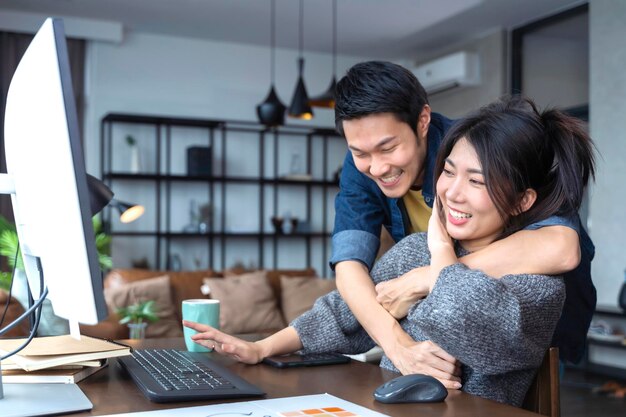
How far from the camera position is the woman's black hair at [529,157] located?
1.20 m

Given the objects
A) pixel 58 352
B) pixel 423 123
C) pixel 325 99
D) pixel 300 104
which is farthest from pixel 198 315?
pixel 325 99

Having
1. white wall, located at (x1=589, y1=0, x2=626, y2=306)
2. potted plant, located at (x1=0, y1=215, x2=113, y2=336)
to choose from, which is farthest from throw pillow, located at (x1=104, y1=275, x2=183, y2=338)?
white wall, located at (x1=589, y1=0, x2=626, y2=306)

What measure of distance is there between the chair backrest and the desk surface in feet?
0.49

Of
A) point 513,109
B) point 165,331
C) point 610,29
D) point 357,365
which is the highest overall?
point 610,29

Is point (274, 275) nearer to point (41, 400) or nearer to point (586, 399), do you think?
point (586, 399)

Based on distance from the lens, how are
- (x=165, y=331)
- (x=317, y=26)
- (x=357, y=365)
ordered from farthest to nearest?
(x=317, y=26)
(x=165, y=331)
(x=357, y=365)

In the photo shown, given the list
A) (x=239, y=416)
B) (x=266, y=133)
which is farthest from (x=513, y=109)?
(x=266, y=133)

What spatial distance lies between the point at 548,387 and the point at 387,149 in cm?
69

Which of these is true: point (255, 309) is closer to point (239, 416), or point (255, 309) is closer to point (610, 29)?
point (610, 29)

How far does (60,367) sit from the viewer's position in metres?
1.20

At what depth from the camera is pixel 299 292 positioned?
5.48 meters

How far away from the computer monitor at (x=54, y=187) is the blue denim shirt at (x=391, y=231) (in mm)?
775

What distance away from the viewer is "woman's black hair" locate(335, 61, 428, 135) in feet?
5.38

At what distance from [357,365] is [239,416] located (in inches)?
17.8
